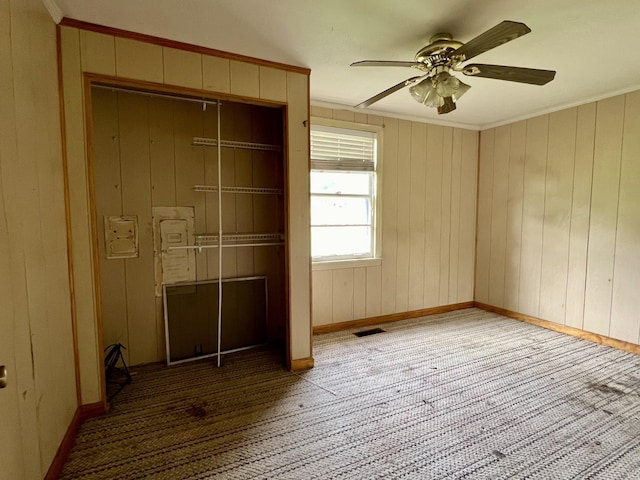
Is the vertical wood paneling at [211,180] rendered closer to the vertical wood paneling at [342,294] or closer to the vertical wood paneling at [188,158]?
the vertical wood paneling at [188,158]

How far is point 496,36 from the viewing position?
1551 millimetres

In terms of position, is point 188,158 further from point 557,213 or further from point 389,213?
point 557,213

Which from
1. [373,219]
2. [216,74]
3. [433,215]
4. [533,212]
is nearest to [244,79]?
[216,74]

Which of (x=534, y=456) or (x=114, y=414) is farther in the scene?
(x=114, y=414)

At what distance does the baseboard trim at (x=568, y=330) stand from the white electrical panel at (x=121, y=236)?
4154mm

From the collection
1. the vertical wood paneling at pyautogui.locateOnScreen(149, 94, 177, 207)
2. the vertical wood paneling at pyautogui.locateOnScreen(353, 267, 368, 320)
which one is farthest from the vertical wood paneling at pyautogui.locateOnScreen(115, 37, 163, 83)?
the vertical wood paneling at pyautogui.locateOnScreen(353, 267, 368, 320)

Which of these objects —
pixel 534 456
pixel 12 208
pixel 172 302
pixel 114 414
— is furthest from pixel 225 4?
pixel 534 456

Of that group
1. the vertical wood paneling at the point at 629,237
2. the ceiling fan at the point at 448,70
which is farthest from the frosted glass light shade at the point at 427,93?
the vertical wood paneling at the point at 629,237

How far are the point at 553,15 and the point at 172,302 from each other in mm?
3307

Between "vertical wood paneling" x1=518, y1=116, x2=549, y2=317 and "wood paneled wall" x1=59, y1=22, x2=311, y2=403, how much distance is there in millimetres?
2784

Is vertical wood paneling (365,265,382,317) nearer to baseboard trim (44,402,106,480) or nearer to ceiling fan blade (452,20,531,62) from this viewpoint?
ceiling fan blade (452,20,531,62)

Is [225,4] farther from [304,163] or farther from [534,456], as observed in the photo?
[534,456]

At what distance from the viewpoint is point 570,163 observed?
3.45 metres

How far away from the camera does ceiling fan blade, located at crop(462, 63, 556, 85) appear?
1.81 m
